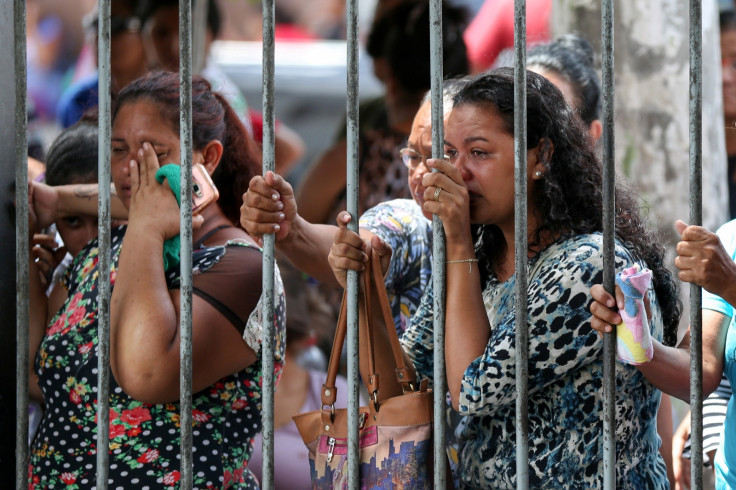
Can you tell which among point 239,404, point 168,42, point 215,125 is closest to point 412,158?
point 215,125

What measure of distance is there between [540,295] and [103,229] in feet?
3.06

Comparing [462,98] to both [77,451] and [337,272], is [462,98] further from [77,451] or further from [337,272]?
[77,451]

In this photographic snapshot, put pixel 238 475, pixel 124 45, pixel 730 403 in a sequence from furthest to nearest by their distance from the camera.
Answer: pixel 124 45
pixel 238 475
pixel 730 403

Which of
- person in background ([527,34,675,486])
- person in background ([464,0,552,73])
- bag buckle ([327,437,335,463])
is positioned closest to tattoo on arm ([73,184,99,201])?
bag buckle ([327,437,335,463])

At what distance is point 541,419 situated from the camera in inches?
84.0

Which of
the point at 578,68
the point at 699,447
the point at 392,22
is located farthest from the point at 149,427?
the point at 392,22

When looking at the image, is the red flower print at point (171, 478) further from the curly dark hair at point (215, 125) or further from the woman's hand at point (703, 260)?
the woman's hand at point (703, 260)

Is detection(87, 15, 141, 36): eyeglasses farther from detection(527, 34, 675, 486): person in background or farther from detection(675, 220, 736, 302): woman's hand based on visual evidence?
detection(675, 220, 736, 302): woman's hand

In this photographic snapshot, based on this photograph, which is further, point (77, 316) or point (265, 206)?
point (77, 316)

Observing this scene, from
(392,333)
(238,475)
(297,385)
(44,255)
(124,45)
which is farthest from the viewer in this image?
(124,45)

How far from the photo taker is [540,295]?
82.7 inches

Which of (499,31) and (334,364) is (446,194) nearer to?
(334,364)

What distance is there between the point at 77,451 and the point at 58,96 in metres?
5.12

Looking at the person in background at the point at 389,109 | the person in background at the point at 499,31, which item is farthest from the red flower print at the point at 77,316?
the person in background at the point at 499,31
